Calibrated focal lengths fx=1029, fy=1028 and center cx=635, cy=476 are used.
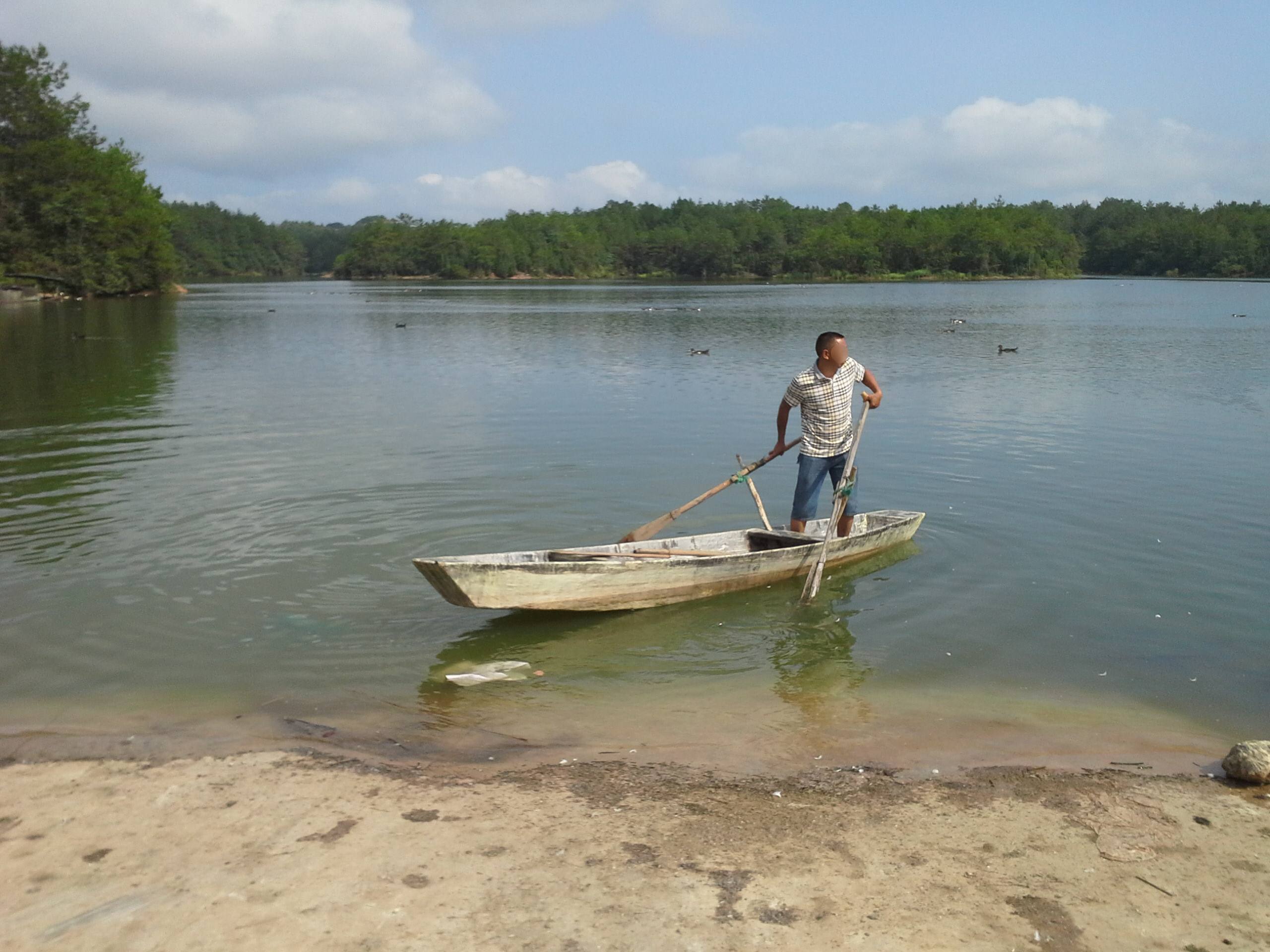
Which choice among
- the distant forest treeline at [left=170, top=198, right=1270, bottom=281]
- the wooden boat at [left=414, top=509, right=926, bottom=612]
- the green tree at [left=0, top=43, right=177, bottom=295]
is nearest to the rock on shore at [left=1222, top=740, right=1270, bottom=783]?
the wooden boat at [left=414, top=509, right=926, bottom=612]

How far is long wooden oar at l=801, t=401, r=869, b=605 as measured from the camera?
931 centimetres

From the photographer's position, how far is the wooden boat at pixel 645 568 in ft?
25.9

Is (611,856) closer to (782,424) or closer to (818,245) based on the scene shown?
(782,424)

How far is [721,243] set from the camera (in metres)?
150

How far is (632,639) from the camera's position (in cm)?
856

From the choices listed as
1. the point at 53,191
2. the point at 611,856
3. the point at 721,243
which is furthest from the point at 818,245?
the point at 611,856

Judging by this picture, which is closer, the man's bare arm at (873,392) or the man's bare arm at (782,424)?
the man's bare arm at (873,392)

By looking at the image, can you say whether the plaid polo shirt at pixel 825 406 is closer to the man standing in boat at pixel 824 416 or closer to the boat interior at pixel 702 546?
the man standing in boat at pixel 824 416

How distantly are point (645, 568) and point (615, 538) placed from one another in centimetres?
264

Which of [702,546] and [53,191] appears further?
[53,191]

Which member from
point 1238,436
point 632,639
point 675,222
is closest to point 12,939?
point 632,639

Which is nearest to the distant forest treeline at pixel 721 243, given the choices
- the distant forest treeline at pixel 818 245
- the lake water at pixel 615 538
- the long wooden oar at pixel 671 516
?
the distant forest treeline at pixel 818 245

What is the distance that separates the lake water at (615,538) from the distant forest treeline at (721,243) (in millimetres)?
56104

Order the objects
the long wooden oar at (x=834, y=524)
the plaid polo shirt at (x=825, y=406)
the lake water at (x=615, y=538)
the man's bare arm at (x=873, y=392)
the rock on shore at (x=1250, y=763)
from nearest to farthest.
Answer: the rock on shore at (x=1250, y=763) < the lake water at (x=615, y=538) < the long wooden oar at (x=834, y=524) < the man's bare arm at (x=873, y=392) < the plaid polo shirt at (x=825, y=406)
